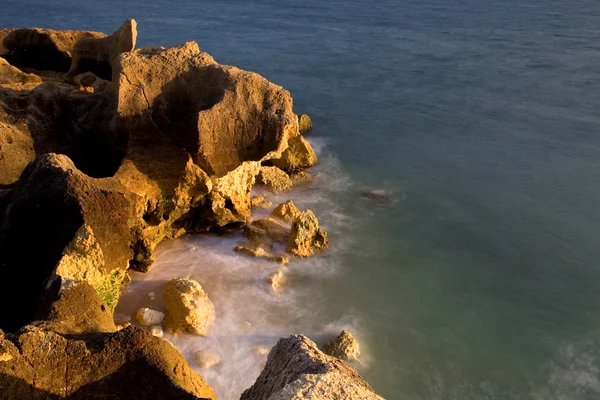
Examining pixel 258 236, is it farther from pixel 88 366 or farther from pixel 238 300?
pixel 88 366

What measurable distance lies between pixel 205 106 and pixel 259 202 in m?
3.99

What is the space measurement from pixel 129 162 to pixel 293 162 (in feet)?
23.2

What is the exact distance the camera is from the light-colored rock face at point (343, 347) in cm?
1016

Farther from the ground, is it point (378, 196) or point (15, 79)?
point (15, 79)

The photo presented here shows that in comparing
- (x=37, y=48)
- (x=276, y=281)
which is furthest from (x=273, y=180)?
(x=37, y=48)

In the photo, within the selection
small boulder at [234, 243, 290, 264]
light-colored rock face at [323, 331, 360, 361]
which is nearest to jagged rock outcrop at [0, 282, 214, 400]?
light-colored rock face at [323, 331, 360, 361]

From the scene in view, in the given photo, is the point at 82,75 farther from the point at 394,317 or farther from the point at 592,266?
A: the point at 592,266

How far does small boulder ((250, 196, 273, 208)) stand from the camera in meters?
14.5

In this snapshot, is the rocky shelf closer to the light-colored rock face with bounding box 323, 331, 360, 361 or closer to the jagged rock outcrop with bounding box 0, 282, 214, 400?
the jagged rock outcrop with bounding box 0, 282, 214, 400

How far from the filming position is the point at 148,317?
1002cm

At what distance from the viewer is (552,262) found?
14.2 meters

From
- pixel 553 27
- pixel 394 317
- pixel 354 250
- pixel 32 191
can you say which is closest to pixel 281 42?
pixel 553 27

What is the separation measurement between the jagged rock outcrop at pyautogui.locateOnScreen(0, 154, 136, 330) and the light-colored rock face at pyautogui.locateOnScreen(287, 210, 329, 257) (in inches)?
200

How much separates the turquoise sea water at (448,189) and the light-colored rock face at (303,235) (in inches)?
14.9
